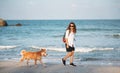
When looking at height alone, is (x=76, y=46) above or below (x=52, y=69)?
below

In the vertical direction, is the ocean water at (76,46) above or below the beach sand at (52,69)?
below

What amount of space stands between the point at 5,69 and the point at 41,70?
0.72m

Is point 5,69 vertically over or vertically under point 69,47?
under

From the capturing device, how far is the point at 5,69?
5.98 metres

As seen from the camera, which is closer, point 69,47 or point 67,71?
point 67,71

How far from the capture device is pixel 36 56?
242 inches

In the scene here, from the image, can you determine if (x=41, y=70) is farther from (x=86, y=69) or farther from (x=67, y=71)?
(x=86, y=69)

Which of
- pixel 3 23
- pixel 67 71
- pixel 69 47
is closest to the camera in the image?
pixel 67 71

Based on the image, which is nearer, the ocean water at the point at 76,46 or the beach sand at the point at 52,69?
the beach sand at the point at 52,69

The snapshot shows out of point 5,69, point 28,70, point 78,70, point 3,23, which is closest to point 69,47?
point 78,70

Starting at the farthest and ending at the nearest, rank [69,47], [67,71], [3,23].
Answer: [3,23], [69,47], [67,71]

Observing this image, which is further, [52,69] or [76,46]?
[76,46]

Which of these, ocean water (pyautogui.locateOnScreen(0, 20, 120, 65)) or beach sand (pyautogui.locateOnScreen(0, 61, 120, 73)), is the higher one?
beach sand (pyautogui.locateOnScreen(0, 61, 120, 73))

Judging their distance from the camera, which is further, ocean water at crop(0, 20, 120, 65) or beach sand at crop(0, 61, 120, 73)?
ocean water at crop(0, 20, 120, 65)
